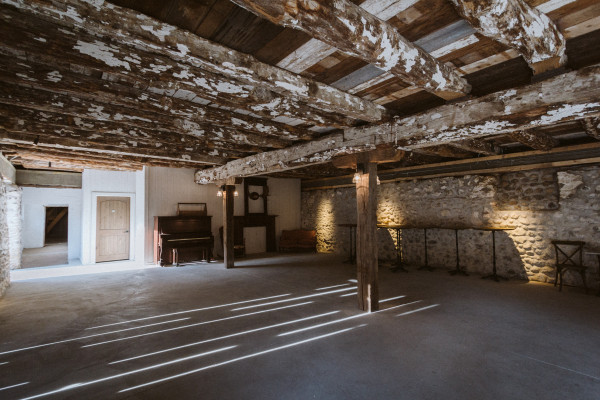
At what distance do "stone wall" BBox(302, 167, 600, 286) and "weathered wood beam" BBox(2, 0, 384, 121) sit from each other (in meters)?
5.26

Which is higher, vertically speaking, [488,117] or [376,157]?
[488,117]

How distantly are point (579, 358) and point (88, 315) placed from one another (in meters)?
5.76

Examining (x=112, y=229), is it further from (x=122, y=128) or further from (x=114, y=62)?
(x=114, y=62)

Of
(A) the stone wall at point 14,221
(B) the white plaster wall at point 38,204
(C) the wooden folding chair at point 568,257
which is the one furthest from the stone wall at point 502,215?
(B) the white plaster wall at point 38,204

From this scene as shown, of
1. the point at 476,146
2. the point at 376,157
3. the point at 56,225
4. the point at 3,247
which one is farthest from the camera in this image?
the point at 56,225

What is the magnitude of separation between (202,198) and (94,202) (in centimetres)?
295

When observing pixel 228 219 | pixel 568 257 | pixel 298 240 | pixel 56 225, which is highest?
pixel 228 219

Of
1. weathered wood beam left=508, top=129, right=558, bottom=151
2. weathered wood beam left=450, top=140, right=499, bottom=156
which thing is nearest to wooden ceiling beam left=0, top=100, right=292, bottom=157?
weathered wood beam left=450, top=140, right=499, bottom=156

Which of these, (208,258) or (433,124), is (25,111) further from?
(208,258)

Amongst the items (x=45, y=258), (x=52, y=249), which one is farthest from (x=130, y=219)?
(x=52, y=249)

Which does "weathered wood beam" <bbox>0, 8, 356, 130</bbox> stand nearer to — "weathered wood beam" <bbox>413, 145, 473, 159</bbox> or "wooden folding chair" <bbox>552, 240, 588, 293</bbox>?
"weathered wood beam" <bbox>413, 145, 473, 159</bbox>

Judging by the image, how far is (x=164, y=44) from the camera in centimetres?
186

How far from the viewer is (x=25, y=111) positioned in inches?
142

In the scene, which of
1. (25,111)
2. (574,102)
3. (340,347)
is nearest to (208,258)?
(25,111)
